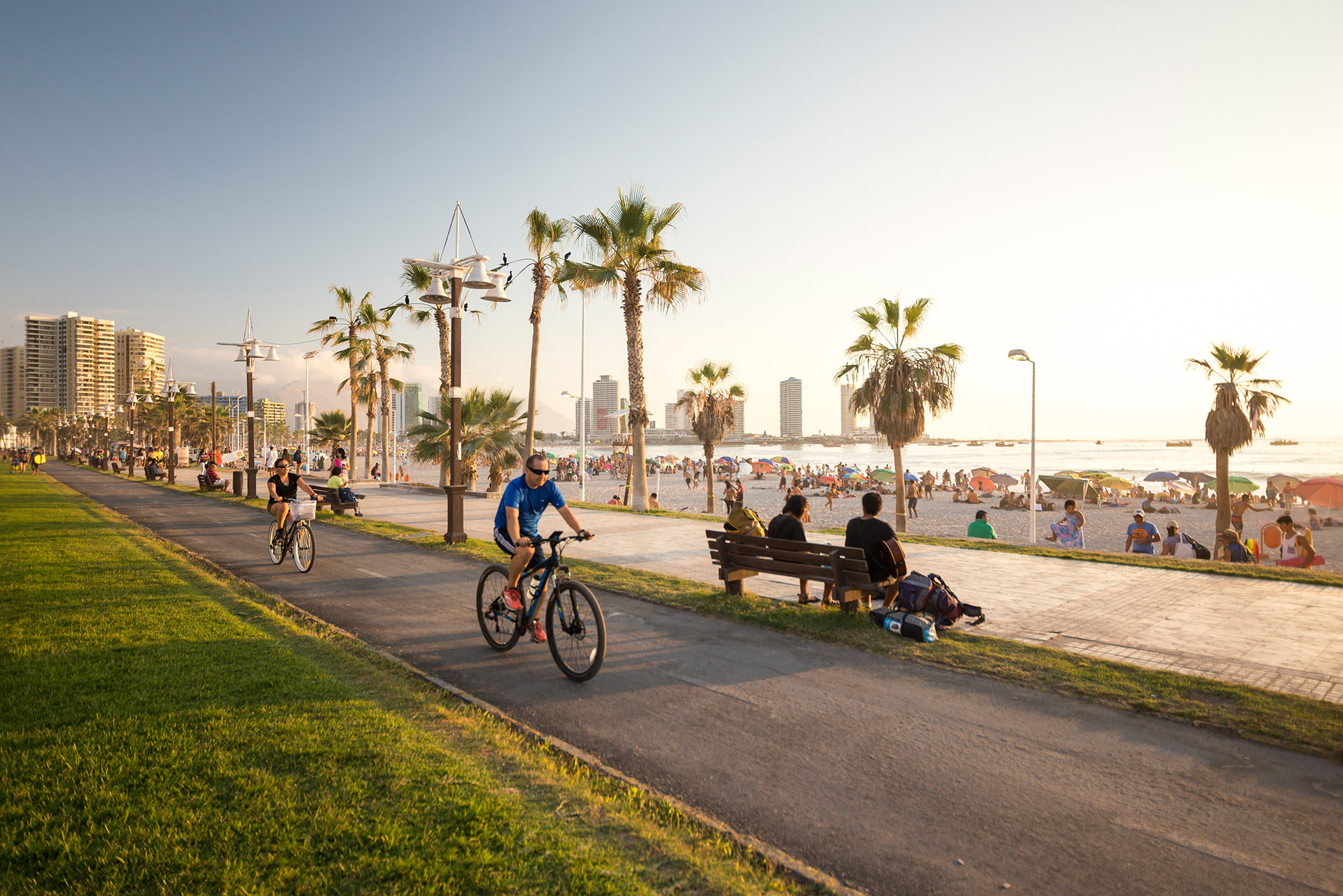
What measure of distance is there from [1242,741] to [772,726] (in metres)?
2.99

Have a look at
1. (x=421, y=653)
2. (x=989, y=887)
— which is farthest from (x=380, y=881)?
(x=421, y=653)

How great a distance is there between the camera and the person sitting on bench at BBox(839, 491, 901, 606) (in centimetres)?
712

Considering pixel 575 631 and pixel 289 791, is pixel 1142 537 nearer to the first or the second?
pixel 575 631

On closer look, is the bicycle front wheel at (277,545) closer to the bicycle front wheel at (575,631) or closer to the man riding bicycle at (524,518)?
the man riding bicycle at (524,518)

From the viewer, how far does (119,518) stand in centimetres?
1702

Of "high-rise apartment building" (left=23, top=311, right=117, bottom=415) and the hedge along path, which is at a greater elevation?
"high-rise apartment building" (left=23, top=311, right=117, bottom=415)

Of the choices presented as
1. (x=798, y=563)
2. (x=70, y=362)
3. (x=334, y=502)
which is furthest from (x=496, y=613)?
(x=70, y=362)

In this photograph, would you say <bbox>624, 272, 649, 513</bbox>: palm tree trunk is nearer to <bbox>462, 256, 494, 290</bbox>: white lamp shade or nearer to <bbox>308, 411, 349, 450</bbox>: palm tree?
<bbox>462, 256, 494, 290</bbox>: white lamp shade

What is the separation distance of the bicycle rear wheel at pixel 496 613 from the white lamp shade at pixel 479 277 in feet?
25.6

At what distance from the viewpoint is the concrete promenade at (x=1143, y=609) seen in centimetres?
588

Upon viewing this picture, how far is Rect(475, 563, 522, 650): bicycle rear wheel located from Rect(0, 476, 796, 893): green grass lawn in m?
1.02

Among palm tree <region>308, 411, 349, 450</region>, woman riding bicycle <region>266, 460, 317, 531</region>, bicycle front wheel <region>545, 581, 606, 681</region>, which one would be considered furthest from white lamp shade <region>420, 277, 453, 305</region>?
palm tree <region>308, 411, 349, 450</region>

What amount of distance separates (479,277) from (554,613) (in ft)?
29.2

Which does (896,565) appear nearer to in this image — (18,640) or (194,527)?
(18,640)
